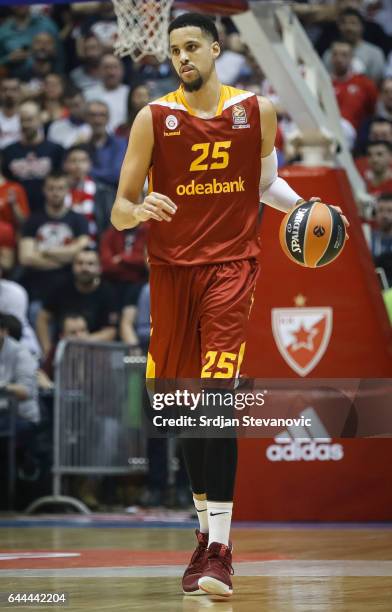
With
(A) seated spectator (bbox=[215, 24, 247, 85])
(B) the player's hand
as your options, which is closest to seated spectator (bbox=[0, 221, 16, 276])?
(A) seated spectator (bbox=[215, 24, 247, 85])

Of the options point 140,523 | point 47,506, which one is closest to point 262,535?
point 140,523

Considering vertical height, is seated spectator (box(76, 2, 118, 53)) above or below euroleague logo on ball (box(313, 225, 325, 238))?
above

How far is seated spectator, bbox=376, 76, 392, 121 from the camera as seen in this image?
12.8 metres

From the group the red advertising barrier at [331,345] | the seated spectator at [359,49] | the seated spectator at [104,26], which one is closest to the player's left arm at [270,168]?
the red advertising barrier at [331,345]

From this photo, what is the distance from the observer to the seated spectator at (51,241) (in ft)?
42.4

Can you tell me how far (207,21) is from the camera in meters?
5.63

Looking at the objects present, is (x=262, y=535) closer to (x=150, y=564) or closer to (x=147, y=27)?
(x=150, y=564)

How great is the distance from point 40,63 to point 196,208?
32.9 feet

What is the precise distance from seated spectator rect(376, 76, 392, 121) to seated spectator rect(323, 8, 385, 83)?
33 cm

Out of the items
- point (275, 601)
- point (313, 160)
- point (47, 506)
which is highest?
point (313, 160)

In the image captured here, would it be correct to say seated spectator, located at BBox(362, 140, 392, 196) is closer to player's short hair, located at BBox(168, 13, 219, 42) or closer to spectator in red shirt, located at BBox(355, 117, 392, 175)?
spectator in red shirt, located at BBox(355, 117, 392, 175)

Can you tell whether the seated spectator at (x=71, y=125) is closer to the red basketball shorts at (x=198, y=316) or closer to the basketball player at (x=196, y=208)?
the basketball player at (x=196, y=208)

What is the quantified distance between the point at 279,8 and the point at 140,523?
13.9 ft

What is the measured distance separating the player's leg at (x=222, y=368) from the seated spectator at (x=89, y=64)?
378 inches
